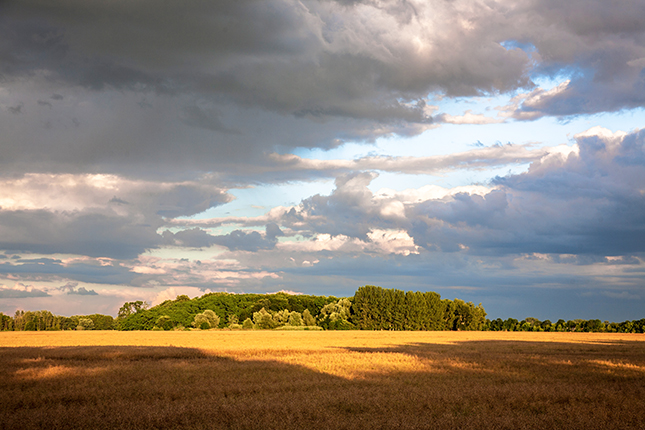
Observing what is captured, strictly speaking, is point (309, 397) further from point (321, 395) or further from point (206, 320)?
point (206, 320)

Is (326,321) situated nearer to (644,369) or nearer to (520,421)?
(644,369)

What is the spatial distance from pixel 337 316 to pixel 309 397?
86.2m

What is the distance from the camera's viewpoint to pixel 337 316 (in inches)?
3885

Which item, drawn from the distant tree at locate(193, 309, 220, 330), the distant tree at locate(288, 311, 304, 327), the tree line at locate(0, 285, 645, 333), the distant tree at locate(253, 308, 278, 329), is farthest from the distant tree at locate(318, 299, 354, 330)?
the distant tree at locate(193, 309, 220, 330)

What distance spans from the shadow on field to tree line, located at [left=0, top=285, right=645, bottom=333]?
7319 cm

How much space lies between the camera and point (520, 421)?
11.4 metres

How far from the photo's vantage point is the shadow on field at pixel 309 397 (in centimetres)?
1125

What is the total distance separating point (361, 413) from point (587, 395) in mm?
8356

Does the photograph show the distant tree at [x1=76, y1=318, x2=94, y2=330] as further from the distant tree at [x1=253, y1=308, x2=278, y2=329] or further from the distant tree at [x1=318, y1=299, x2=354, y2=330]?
the distant tree at [x1=318, y1=299, x2=354, y2=330]

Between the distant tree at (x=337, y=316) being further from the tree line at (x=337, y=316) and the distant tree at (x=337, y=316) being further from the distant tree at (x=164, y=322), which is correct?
the distant tree at (x=164, y=322)

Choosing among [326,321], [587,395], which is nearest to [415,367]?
[587,395]

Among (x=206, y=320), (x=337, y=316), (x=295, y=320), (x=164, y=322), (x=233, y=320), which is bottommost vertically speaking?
(x=164, y=322)

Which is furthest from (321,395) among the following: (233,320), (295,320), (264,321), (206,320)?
(233,320)

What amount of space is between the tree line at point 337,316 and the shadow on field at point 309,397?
240 ft
